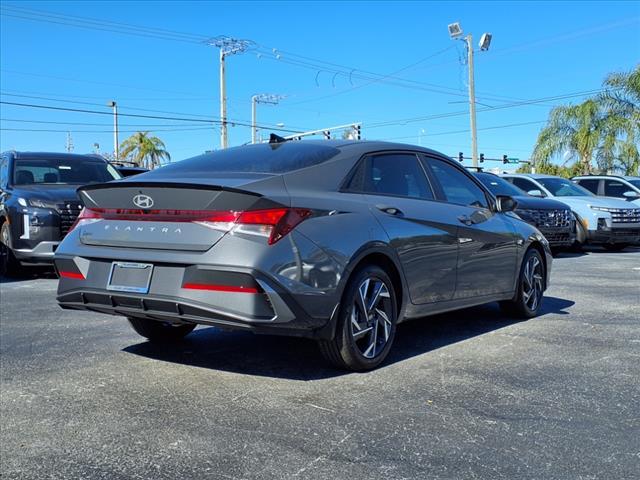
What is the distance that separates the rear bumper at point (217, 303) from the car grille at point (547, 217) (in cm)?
874

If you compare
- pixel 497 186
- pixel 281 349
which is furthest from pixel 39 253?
pixel 497 186

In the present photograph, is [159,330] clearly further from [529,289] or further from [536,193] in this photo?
[536,193]

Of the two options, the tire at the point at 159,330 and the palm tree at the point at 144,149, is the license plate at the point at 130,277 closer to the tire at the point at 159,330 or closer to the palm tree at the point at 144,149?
the tire at the point at 159,330

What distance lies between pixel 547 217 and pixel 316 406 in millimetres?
9457

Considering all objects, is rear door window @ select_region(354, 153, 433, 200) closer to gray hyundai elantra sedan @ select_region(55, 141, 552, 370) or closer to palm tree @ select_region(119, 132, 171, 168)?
gray hyundai elantra sedan @ select_region(55, 141, 552, 370)

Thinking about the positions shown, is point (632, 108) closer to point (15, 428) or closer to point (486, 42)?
point (486, 42)

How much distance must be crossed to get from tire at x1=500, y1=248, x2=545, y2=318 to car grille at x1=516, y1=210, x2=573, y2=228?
17.4ft

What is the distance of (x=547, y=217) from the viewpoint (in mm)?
12227

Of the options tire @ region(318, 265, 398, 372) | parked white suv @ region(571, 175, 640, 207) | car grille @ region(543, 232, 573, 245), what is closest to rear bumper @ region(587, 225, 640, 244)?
car grille @ region(543, 232, 573, 245)

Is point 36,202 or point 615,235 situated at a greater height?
point 36,202

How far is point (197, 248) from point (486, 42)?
117 ft

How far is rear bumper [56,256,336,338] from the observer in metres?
3.89

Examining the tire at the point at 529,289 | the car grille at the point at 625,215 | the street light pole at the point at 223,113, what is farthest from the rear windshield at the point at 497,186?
the street light pole at the point at 223,113

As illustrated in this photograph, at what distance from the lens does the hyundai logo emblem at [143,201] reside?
4.20 metres
